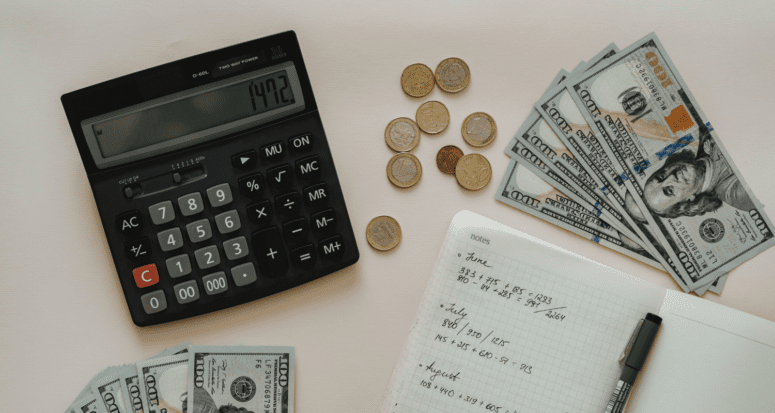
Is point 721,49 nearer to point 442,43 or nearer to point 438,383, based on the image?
point 442,43

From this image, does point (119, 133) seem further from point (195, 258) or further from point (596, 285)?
point (596, 285)

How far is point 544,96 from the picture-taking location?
2.07 feet

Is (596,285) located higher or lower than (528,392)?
higher

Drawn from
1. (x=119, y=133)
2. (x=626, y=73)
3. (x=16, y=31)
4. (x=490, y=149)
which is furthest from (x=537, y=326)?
(x=16, y=31)

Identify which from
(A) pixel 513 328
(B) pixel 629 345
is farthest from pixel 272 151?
(B) pixel 629 345

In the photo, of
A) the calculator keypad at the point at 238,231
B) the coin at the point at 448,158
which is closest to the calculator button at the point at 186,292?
the calculator keypad at the point at 238,231

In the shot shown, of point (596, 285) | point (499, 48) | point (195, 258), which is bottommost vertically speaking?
point (596, 285)

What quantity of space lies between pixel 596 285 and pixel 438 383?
0.24m

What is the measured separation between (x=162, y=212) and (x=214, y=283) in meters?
0.11

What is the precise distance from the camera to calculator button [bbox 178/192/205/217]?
22.8 inches

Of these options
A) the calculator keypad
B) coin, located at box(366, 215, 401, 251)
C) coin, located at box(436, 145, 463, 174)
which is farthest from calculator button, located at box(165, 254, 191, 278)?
coin, located at box(436, 145, 463, 174)

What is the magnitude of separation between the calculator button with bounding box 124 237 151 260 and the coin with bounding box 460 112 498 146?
16.9 inches

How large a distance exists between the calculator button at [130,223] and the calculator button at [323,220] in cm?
21

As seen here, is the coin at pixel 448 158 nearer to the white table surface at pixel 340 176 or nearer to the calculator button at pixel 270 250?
the white table surface at pixel 340 176
